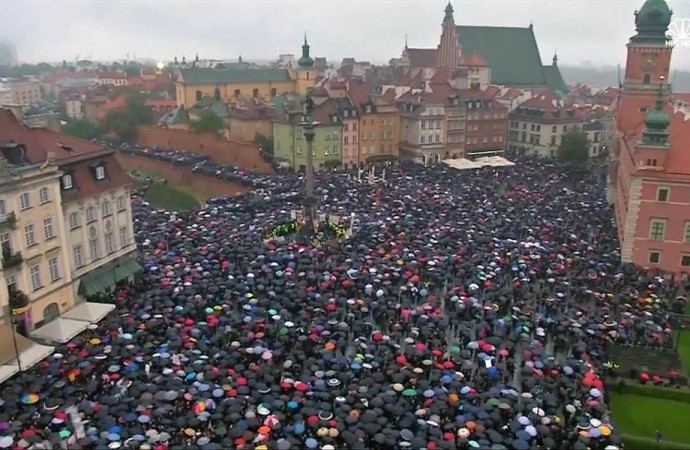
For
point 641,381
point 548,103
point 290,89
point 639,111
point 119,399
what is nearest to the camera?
point 119,399

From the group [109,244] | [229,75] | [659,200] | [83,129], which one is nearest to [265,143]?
[83,129]

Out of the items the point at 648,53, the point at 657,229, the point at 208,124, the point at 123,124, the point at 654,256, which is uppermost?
the point at 648,53

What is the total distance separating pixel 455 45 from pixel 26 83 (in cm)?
10888

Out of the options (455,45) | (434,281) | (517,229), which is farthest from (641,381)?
(455,45)

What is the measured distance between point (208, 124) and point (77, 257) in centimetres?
5466

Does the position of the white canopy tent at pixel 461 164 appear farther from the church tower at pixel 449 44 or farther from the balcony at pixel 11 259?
the balcony at pixel 11 259

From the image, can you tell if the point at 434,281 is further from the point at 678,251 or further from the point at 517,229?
the point at 678,251

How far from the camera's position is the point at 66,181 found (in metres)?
36.9

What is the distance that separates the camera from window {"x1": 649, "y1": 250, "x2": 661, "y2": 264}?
148 ft

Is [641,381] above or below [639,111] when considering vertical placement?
below

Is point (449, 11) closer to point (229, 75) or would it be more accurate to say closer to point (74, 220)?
point (229, 75)

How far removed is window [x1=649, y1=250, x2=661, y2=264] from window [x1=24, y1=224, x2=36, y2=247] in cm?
3875

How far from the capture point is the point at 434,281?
4078 centimetres

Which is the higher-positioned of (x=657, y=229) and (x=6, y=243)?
(x=6, y=243)
